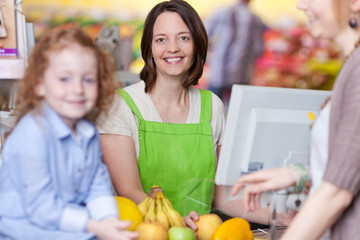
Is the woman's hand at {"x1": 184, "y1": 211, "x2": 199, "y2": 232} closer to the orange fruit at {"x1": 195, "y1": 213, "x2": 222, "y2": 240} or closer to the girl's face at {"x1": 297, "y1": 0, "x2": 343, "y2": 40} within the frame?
the orange fruit at {"x1": 195, "y1": 213, "x2": 222, "y2": 240}

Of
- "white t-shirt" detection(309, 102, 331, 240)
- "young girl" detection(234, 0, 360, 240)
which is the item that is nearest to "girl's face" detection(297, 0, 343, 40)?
"young girl" detection(234, 0, 360, 240)

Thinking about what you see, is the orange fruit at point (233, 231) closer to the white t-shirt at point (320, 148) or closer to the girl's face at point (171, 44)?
the white t-shirt at point (320, 148)

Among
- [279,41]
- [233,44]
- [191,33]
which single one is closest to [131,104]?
[191,33]

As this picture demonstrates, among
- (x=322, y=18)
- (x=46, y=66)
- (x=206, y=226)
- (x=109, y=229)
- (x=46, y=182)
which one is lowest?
(x=206, y=226)

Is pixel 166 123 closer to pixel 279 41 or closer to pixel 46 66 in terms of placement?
pixel 46 66

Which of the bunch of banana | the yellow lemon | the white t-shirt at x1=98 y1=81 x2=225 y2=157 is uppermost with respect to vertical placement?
the white t-shirt at x1=98 y1=81 x2=225 y2=157

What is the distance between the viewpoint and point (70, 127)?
0.96m

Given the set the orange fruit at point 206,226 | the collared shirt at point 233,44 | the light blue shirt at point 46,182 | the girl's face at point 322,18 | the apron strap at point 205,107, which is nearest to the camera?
the light blue shirt at point 46,182

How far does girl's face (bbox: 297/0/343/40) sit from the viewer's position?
3.35ft

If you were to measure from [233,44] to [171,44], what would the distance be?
9.49 ft

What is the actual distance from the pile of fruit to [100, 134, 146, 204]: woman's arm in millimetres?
397

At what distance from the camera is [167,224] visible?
3.97ft

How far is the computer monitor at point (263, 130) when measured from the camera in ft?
4.02

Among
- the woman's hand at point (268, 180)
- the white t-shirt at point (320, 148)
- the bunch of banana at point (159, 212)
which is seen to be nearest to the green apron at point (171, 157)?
the bunch of banana at point (159, 212)
